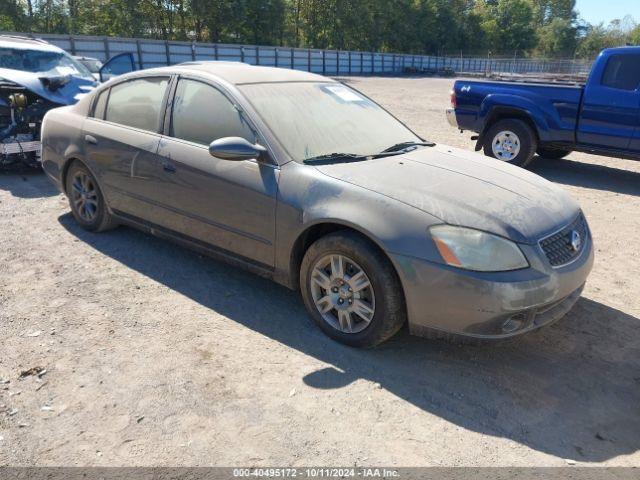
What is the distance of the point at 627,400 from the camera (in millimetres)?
3000

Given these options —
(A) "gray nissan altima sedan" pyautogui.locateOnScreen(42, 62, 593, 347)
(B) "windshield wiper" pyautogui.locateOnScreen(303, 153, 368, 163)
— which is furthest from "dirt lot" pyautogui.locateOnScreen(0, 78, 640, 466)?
(B) "windshield wiper" pyautogui.locateOnScreen(303, 153, 368, 163)

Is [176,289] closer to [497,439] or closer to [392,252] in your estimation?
[392,252]

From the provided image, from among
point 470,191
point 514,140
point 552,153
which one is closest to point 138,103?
point 470,191

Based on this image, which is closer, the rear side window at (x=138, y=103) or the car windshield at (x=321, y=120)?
the car windshield at (x=321, y=120)

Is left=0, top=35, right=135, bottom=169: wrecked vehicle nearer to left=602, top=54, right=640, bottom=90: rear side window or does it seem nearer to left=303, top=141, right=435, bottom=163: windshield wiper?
left=303, top=141, right=435, bottom=163: windshield wiper

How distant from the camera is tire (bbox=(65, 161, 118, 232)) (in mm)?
4987

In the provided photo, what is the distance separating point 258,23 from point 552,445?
53.4 m

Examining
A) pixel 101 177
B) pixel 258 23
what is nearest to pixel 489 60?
pixel 258 23

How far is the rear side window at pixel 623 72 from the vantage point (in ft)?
25.0

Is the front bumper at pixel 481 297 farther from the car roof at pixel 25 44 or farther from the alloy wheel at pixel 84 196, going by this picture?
the car roof at pixel 25 44

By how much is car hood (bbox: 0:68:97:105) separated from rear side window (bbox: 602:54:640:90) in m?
7.88

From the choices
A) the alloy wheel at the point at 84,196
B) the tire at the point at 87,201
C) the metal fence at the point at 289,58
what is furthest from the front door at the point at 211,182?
the metal fence at the point at 289,58

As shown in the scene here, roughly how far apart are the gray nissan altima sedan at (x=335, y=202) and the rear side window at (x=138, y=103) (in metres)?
0.01

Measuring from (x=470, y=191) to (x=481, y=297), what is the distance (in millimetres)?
753
